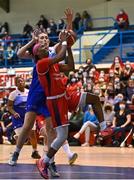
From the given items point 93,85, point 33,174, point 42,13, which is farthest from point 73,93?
point 42,13

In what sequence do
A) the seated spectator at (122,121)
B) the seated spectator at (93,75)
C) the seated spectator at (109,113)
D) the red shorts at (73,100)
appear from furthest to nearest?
the seated spectator at (93,75) → the seated spectator at (109,113) → the seated spectator at (122,121) → the red shorts at (73,100)

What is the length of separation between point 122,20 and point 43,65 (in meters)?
16.6

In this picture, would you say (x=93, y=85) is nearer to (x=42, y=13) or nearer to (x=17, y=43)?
(x=17, y=43)

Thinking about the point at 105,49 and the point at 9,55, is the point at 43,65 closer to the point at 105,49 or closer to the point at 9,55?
the point at 105,49

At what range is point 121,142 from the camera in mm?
15672

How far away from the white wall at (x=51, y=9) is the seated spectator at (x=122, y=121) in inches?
403

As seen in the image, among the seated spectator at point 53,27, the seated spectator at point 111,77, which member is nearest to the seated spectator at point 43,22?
the seated spectator at point 53,27

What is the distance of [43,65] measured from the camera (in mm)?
7598

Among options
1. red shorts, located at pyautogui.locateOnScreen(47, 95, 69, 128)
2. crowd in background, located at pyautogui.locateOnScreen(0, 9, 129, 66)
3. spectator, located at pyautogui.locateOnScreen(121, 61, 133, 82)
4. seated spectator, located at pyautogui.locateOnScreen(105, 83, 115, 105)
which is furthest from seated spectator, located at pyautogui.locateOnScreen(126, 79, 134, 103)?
red shorts, located at pyautogui.locateOnScreen(47, 95, 69, 128)

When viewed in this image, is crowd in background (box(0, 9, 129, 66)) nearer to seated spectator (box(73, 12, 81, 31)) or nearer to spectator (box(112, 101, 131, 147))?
seated spectator (box(73, 12, 81, 31))

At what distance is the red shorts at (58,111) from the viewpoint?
7512mm

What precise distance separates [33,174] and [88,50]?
1622 centimetres

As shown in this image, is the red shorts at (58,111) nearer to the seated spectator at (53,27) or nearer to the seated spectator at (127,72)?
the seated spectator at (127,72)

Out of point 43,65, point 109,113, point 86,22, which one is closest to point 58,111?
point 43,65
